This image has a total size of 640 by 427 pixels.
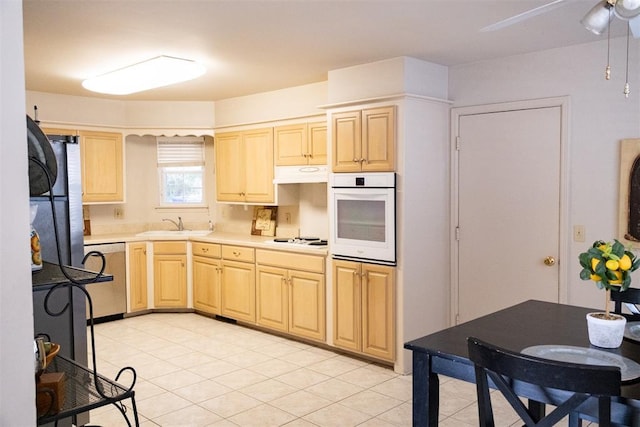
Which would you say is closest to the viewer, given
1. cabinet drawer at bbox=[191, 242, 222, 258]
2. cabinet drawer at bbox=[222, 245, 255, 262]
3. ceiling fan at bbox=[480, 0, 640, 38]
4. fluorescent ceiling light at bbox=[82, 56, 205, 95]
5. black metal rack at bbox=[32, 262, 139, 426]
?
black metal rack at bbox=[32, 262, 139, 426]

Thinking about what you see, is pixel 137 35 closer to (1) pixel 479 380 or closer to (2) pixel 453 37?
(2) pixel 453 37

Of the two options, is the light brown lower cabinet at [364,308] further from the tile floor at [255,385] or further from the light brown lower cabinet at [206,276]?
the light brown lower cabinet at [206,276]

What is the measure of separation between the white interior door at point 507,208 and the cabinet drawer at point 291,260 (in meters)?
1.21

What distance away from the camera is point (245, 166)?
5879mm

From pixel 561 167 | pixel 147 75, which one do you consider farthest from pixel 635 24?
pixel 147 75

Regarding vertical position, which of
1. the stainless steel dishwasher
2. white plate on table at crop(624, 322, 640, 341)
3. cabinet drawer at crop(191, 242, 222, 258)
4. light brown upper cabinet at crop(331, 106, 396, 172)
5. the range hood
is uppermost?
light brown upper cabinet at crop(331, 106, 396, 172)

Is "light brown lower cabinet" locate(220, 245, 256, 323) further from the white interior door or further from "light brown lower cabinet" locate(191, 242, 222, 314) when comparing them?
the white interior door

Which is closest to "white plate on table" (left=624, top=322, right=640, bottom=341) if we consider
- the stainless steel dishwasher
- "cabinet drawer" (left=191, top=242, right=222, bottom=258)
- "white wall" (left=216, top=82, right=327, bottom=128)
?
"white wall" (left=216, top=82, right=327, bottom=128)

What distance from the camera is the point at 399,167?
4152 mm

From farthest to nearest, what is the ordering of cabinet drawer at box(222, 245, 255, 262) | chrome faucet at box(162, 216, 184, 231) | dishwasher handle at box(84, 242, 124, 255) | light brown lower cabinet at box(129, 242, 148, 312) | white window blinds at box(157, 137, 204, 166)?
white window blinds at box(157, 137, 204, 166) → chrome faucet at box(162, 216, 184, 231) → light brown lower cabinet at box(129, 242, 148, 312) → dishwasher handle at box(84, 242, 124, 255) → cabinet drawer at box(222, 245, 255, 262)

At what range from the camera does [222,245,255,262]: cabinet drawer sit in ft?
18.0

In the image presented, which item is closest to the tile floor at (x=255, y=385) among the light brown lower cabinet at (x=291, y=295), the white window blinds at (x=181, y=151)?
the light brown lower cabinet at (x=291, y=295)

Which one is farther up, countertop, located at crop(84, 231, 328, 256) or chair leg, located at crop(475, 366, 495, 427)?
countertop, located at crop(84, 231, 328, 256)

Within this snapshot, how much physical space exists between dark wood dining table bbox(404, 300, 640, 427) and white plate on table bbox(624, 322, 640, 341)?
4 cm
